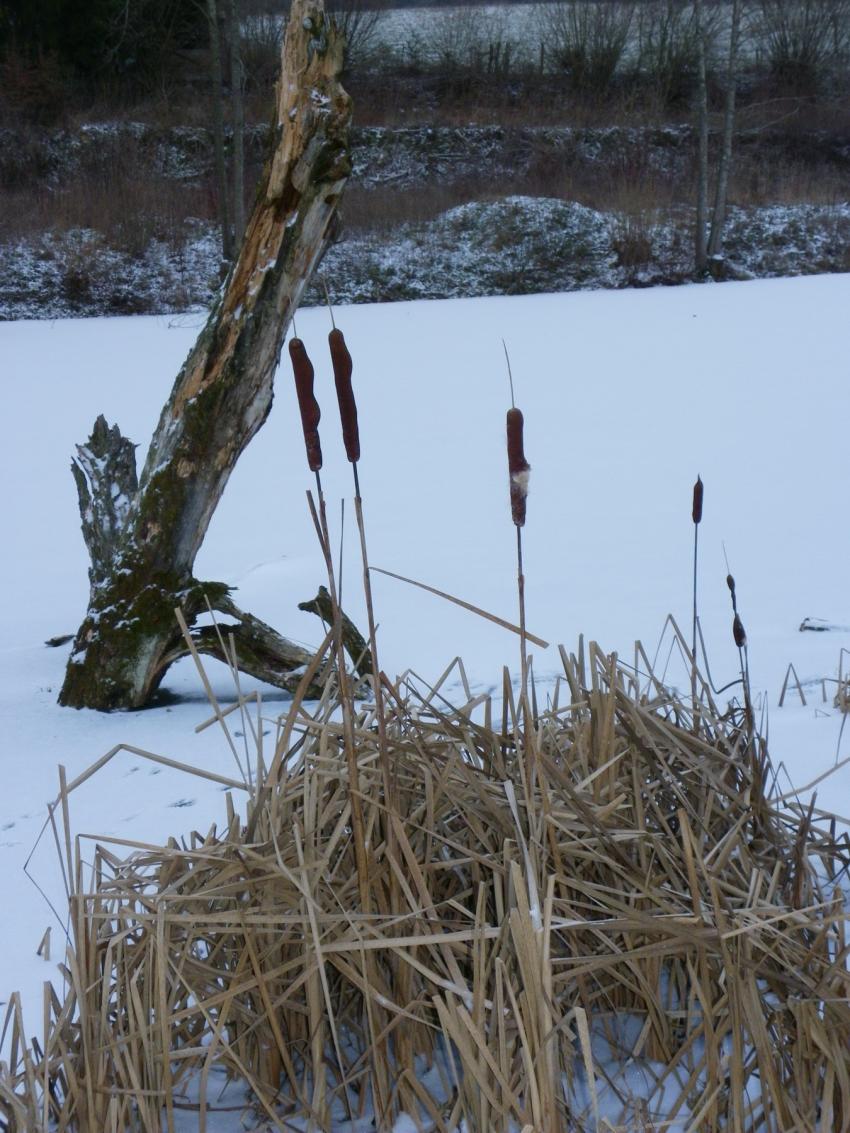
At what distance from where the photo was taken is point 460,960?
55.9 inches

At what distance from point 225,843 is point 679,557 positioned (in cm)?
348

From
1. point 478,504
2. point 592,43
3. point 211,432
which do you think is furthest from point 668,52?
point 211,432

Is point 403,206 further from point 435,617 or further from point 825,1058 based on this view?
point 825,1058

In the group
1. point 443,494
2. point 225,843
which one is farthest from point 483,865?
point 443,494

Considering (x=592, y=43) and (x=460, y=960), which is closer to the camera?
(x=460, y=960)

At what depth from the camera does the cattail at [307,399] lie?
1080mm

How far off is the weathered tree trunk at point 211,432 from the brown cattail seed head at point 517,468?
2028 mm

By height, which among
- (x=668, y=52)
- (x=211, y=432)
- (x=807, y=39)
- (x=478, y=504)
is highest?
(x=807, y=39)

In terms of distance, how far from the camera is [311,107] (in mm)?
2977

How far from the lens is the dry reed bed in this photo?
1.26m

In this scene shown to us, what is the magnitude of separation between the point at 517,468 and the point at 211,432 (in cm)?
217

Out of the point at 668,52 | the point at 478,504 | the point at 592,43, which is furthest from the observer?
the point at 592,43

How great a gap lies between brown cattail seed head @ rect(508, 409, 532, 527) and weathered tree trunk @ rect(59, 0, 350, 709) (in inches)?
79.9

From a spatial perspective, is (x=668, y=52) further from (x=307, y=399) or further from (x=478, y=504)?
(x=307, y=399)
